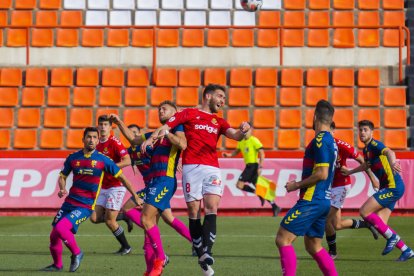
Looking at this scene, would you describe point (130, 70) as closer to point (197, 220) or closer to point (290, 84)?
point (290, 84)

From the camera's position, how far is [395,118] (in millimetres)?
25828

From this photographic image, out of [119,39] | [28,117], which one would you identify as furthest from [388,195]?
[119,39]

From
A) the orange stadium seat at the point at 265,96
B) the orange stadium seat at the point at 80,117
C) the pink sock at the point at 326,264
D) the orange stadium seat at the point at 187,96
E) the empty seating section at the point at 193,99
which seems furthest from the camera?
the orange stadium seat at the point at 265,96

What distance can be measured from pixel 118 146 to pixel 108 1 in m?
14.6

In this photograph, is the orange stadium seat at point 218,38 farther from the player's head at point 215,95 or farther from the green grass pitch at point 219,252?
the player's head at point 215,95

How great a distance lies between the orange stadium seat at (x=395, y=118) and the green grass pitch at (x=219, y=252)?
5.19 metres

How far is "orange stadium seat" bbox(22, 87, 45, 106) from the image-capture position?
1035 inches

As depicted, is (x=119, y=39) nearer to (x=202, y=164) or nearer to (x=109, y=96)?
(x=109, y=96)

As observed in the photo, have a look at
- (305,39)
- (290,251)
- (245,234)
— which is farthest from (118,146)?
(305,39)

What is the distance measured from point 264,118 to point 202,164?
14367mm

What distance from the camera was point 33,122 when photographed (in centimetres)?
2591

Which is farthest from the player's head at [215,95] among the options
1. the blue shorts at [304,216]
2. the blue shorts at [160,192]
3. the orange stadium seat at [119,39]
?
the orange stadium seat at [119,39]

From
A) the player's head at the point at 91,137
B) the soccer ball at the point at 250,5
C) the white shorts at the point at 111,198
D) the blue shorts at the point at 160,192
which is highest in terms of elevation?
the soccer ball at the point at 250,5

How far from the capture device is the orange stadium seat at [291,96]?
26.1 meters
